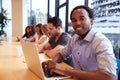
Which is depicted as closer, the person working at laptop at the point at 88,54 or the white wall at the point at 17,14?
the person working at laptop at the point at 88,54

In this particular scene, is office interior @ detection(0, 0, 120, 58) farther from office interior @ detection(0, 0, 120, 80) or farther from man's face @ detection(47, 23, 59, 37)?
man's face @ detection(47, 23, 59, 37)

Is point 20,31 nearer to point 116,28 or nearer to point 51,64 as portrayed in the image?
point 116,28

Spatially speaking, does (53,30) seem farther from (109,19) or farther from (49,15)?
(49,15)

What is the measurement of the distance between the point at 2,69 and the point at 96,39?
0.89 metres

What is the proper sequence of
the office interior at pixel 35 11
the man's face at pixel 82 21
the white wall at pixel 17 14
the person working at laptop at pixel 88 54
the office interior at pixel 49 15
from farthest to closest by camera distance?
the white wall at pixel 17 14
the office interior at pixel 35 11
the office interior at pixel 49 15
the man's face at pixel 82 21
the person working at laptop at pixel 88 54

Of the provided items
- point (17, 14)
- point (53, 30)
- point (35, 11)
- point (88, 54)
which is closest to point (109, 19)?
point (53, 30)

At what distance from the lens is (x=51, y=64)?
146 centimetres

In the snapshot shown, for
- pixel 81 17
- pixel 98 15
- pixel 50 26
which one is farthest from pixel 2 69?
pixel 98 15

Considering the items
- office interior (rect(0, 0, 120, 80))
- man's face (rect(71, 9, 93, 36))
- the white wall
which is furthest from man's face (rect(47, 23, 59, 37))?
the white wall

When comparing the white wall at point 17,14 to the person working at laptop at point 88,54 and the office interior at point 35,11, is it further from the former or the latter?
the person working at laptop at point 88,54

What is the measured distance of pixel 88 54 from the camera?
1.53m

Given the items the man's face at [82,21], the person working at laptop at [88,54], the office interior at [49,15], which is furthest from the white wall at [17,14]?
the man's face at [82,21]

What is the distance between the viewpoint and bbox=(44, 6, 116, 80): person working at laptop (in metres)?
1.27

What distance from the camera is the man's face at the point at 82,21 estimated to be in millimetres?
1622
